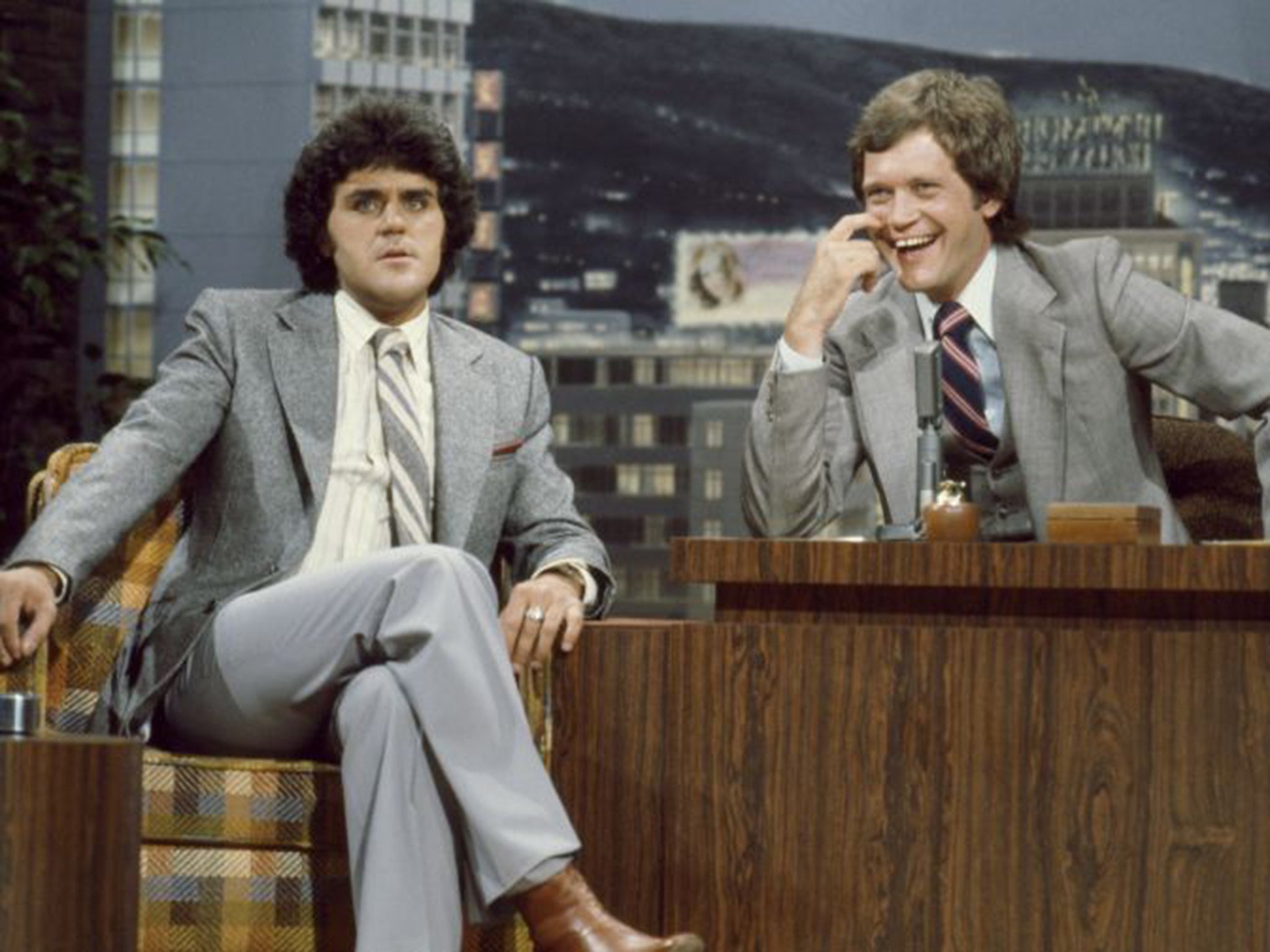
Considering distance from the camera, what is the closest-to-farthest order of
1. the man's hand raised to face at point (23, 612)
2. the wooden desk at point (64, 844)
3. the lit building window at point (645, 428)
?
the wooden desk at point (64, 844), the man's hand raised to face at point (23, 612), the lit building window at point (645, 428)

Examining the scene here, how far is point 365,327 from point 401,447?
0.63 ft

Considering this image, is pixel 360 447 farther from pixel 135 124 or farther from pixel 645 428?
pixel 135 124

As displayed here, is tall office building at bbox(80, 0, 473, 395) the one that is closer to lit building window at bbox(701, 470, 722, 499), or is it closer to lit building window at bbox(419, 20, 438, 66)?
lit building window at bbox(419, 20, 438, 66)

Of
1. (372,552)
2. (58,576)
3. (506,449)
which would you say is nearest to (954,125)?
(506,449)

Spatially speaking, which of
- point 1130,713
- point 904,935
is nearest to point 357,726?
point 904,935

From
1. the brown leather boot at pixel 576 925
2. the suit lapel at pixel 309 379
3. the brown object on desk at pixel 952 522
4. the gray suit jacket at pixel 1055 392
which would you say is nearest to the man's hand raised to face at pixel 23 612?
the suit lapel at pixel 309 379

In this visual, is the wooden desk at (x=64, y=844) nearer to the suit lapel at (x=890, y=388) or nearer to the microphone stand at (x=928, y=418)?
the microphone stand at (x=928, y=418)

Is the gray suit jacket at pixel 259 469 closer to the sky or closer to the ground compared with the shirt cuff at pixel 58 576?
closer to the sky

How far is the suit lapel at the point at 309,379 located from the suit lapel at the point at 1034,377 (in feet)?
2.83

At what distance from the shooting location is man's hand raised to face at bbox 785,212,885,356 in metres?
2.72

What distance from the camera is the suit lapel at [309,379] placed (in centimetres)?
276

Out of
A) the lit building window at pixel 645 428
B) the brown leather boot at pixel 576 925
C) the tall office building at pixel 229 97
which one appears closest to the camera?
the brown leather boot at pixel 576 925

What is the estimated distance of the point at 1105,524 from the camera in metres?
2.32

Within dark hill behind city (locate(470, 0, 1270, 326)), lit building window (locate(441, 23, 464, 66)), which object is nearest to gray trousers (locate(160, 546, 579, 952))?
dark hill behind city (locate(470, 0, 1270, 326))
